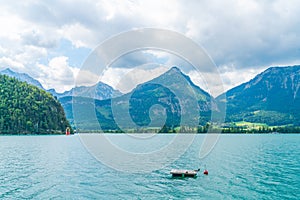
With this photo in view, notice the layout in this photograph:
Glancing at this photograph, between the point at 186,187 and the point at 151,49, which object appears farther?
the point at 186,187

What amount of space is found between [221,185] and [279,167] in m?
23.7

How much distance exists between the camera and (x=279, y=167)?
5656cm

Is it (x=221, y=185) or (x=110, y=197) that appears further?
(x=221, y=185)

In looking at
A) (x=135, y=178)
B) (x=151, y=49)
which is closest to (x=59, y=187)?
(x=135, y=178)

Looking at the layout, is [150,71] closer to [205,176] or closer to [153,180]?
[153,180]

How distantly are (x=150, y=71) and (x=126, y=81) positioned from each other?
4.07m

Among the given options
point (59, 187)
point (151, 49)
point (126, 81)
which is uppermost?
point (151, 49)

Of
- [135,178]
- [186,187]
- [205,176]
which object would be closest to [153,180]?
[135,178]

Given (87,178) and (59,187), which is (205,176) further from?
(59,187)

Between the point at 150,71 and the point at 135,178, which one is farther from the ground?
the point at 150,71

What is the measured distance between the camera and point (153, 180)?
42594 millimetres

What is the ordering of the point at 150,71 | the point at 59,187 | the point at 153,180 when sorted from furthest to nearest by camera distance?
the point at 153,180
the point at 59,187
the point at 150,71

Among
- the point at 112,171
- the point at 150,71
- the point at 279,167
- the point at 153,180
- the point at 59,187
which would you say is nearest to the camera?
the point at 150,71

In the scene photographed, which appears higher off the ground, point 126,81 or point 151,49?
point 151,49
